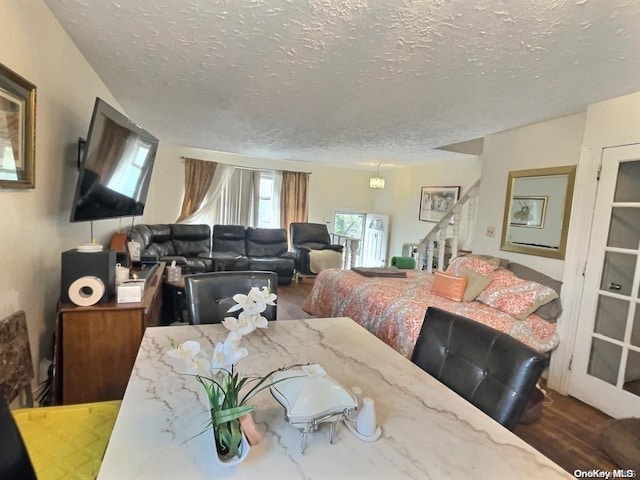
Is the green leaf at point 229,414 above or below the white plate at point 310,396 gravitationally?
above

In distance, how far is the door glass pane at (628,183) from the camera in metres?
2.29

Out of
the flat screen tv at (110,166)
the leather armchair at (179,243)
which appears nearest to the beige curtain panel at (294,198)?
the leather armchair at (179,243)

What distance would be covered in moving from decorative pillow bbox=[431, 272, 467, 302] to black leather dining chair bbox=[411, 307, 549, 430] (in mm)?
1578

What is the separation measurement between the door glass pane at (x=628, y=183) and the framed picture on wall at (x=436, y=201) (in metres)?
2.92

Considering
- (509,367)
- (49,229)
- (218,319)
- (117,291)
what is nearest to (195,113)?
(49,229)

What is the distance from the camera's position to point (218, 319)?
1.68 metres

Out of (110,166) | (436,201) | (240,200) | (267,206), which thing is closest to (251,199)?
(240,200)

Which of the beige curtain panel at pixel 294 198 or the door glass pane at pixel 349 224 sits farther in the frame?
the door glass pane at pixel 349 224

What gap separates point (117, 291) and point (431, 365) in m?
1.66

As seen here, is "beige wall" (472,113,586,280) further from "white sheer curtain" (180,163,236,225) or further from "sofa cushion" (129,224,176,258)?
"white sheer curtain" (180,163,236,225)

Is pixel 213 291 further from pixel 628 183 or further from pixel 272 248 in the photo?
pixel 272 248

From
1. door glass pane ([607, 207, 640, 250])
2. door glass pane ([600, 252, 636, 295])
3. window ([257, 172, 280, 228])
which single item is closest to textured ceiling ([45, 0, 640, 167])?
door glass pane ([607, 207, 640, 250])

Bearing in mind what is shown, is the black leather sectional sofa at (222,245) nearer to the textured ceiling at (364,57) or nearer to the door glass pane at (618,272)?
the textured ceiling at (364,57)

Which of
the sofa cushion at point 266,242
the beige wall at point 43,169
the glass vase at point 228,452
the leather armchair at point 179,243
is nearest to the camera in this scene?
the glass vase at point 228,452
